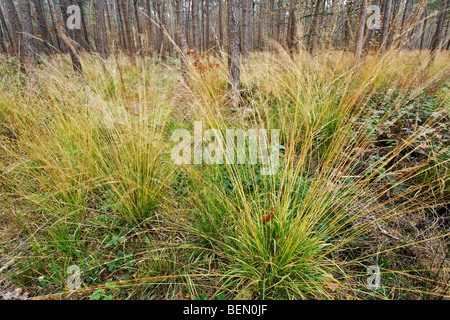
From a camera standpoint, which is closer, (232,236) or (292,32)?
(232,236)

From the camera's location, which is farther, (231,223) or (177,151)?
(177,151)

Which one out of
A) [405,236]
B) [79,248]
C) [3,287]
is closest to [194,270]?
[79,248]

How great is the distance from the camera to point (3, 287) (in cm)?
127

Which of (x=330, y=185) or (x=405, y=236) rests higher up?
(x=330, y=185)

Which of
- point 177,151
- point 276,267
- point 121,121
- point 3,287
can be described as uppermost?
point 121,121

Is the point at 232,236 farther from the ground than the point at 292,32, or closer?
closer

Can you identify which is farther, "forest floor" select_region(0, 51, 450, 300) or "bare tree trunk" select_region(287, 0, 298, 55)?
"bare tree trunk" select_region(287, 0, 298, 55)

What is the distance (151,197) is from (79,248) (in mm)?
540

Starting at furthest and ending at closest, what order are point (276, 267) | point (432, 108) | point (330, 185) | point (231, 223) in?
point (432, 108)
point (231, 223)
point (330, 185)
point (276, 267)

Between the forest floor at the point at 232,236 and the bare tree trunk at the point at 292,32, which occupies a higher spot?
the bare tree trunk at the point at 292,32

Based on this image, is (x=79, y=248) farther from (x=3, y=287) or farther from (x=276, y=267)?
(x=276, y=267)

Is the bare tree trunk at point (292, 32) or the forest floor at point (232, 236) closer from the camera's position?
the forest floor at point (232, 236)

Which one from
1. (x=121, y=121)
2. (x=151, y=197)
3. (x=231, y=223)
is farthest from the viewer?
(x=121, y=121)

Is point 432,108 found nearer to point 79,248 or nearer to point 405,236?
point 405,236
